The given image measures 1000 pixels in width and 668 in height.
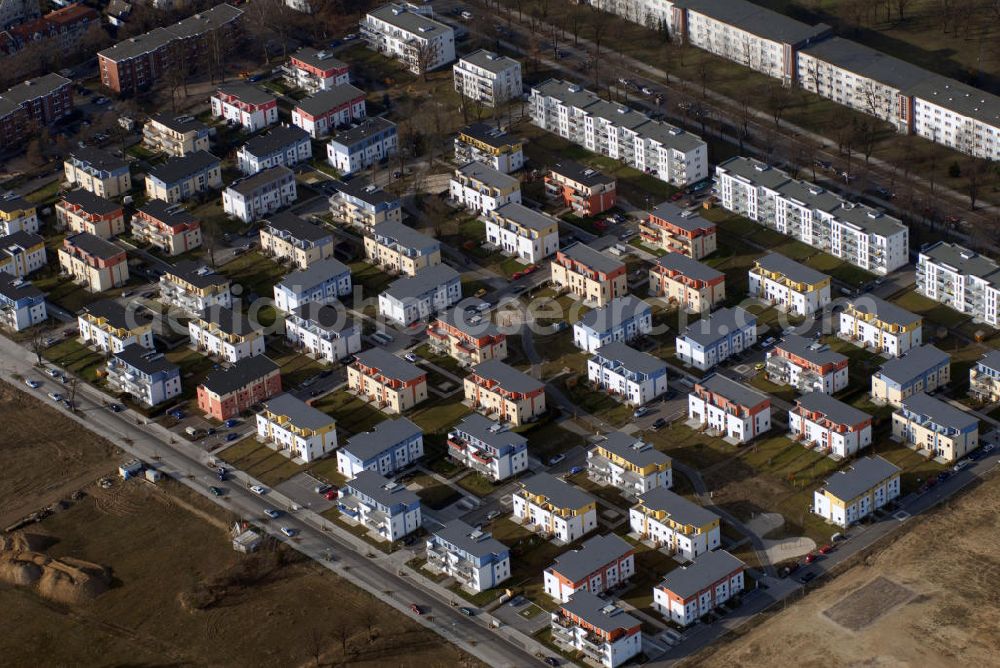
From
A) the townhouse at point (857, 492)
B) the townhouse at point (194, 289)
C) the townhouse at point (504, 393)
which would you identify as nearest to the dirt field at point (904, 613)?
the townhouse at point (857, 492)

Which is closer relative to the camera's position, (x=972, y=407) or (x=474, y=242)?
(x=972, y=407)

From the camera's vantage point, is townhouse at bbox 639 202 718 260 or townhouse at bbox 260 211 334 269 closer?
townhouse at bbox 639 202 718 260

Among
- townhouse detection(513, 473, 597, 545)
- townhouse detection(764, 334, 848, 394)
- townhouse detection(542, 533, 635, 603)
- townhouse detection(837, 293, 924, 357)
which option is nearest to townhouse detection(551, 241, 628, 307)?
townhouse detection(764, 334, 848, 394)

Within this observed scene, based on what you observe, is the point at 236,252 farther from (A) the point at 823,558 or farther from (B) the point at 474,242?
(A) the point at 823,558

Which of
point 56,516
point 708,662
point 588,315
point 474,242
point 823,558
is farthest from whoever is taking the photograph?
point 474,242

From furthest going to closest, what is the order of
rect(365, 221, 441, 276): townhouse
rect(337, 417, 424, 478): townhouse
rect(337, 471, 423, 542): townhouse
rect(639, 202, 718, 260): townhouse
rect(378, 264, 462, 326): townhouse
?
rect(365, 221, 441, 276): townhouse → rect(639, 202, 718, 260): townhouse → rect(378, 264, 462, 326): townhouse → rect(337, 417, 424, 478): townhouse → rect(337, 471, 423, 542): townhouse

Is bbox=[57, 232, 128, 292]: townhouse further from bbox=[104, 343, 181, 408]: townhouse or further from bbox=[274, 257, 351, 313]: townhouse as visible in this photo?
bbox=[274, 257, 351, 313]: townhouse

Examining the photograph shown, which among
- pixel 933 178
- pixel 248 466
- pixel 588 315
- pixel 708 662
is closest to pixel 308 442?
pixel 248 466
